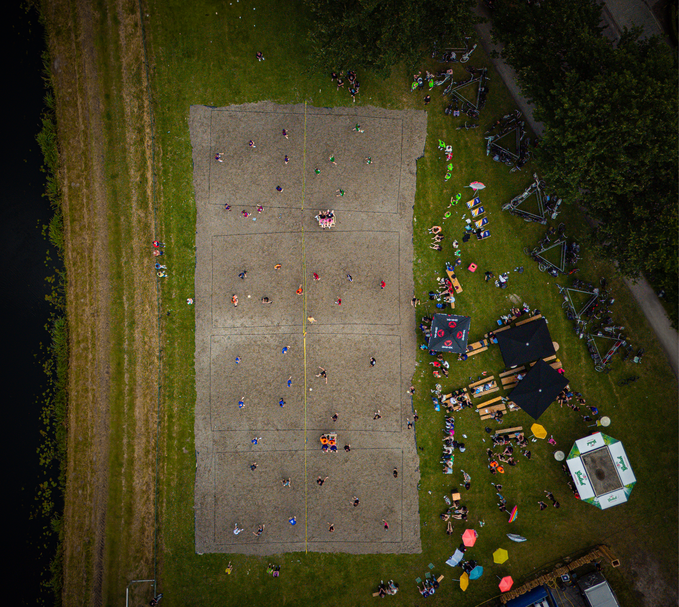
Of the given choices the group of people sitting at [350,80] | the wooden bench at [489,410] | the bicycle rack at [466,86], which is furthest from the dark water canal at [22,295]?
the wooden bench at [489,410]

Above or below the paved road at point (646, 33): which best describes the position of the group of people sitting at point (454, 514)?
below

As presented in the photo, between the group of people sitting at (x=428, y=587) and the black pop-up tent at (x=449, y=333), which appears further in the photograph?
the group of people sitting at (x=428, y=587)

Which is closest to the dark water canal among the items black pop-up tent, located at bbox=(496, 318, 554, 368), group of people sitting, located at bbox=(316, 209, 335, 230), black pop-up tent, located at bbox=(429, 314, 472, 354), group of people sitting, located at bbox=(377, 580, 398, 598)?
group of people sitting, located at bbox=(316, 209, 335, 230)

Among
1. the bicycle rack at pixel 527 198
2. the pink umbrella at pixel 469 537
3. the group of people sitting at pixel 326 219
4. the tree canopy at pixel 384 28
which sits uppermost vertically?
the tree canopy at pixel 384 28

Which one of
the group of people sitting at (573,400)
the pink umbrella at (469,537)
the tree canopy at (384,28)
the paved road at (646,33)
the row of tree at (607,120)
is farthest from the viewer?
the paved road at (646,33)

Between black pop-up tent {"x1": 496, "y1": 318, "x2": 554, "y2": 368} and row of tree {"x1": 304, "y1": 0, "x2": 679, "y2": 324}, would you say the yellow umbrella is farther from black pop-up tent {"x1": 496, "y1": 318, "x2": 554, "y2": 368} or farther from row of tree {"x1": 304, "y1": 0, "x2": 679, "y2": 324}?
row of tree {"x1": 304, "y1": 0, "x2": 679, "y2": 324}

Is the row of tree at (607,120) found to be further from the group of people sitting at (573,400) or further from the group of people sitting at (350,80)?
the group of people sitting at (350,80)

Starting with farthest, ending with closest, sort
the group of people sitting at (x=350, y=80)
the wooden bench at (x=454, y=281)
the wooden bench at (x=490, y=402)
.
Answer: the wooden bench at (x=454, y=281) < the wooden bench at (x=490, y=402) < the group of people sitting at (x=350, y=80)
